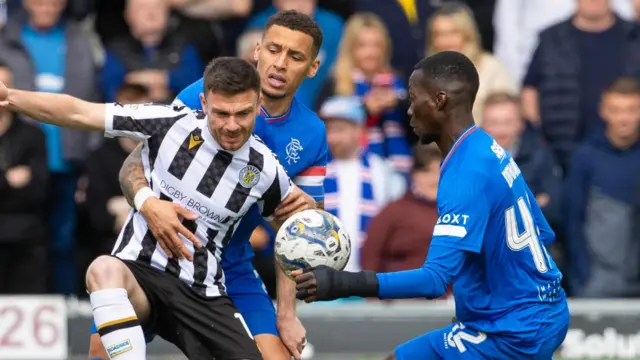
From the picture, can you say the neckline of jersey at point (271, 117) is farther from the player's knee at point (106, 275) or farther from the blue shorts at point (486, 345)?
the blue shorts at point (486, 345)

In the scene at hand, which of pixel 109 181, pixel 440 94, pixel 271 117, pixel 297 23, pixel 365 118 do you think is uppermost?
pixel 297 23

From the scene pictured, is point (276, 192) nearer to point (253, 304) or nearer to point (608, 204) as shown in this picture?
point (253, 304)

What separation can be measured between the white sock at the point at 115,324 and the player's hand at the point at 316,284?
3.44ft

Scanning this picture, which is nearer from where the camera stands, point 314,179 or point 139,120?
point 139,120

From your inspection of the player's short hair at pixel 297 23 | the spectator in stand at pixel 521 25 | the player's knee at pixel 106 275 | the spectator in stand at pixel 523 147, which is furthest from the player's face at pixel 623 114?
the player's knee at pixel 106 275

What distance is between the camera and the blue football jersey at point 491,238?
645 centimetres

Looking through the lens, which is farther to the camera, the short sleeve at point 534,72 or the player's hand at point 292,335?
the short sleeve at point 534,72

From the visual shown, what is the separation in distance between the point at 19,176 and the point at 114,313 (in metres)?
4.56

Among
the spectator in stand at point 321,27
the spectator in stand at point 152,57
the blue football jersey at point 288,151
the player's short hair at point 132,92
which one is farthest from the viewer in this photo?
the spectator in stand at point 321,27

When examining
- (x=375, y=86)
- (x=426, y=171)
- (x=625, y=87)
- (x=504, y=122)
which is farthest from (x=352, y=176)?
(x=625, y=87)

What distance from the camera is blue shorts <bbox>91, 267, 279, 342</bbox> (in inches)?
297

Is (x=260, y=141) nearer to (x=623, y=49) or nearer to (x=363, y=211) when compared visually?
(x=363, y=211)

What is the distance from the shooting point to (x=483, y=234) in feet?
21.4

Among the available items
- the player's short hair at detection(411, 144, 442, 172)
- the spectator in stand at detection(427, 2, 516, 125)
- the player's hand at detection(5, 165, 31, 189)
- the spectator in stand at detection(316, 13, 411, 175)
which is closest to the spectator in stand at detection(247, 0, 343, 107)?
the spectator in stand at detection(316, 13, 411, 175)
